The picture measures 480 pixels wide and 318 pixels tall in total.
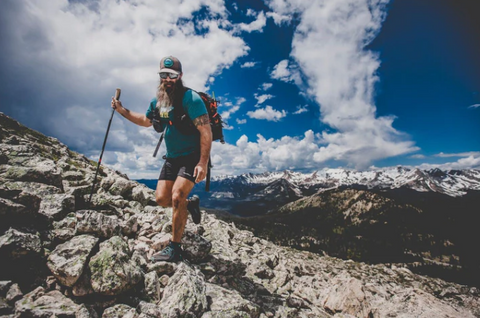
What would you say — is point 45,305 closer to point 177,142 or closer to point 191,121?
point 177,142

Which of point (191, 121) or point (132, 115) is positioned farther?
point (132, 115)

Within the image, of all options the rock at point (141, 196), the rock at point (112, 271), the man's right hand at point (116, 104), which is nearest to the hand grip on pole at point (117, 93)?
the man's right hand at point (116, 104)

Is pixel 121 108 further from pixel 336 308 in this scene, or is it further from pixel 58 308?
pixel 336 308

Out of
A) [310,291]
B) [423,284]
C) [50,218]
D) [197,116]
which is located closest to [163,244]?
[50,218]

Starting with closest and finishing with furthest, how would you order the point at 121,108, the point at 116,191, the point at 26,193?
the point at 26,193, the point at 121,108, the point at 116,191

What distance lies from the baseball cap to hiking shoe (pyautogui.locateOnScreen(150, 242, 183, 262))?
5.49m

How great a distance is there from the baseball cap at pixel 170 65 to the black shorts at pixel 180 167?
8.46 ft

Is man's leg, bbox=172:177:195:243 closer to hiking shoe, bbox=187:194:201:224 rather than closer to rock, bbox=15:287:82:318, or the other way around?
hiking shoe, bbox=187:194:201:224

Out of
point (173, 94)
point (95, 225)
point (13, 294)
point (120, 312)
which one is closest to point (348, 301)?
point (120, 312)

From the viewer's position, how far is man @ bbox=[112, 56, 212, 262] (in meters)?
6.42

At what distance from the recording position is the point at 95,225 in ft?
22.4

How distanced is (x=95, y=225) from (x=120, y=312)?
2.83m

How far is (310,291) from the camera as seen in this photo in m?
13.8

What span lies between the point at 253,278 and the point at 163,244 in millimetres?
5485
